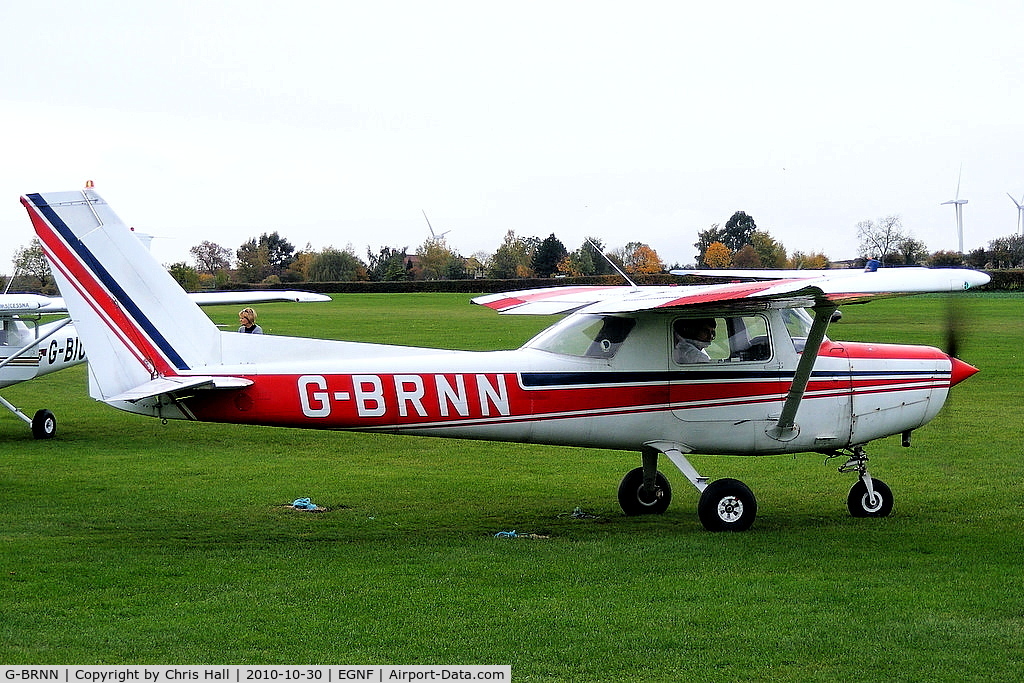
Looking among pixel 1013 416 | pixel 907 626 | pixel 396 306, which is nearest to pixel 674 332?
pixel 907 626

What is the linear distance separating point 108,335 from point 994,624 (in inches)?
273

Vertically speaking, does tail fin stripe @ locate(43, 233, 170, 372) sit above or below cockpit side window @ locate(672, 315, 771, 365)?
above

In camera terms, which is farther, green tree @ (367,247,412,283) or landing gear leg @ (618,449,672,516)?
green tree @ (367,247,412,283)

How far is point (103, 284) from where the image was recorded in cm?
951

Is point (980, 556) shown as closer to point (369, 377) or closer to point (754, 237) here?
point (369, 377)

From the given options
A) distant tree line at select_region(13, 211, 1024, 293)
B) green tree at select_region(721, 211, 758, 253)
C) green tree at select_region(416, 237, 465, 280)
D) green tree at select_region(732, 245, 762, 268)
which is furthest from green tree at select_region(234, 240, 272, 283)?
green tree at select_region(732, 245, 762, 268)

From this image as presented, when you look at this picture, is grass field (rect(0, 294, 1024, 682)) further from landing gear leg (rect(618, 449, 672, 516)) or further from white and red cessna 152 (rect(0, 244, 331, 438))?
white and red cessna 152 (rect(0, 244, 331, 438))

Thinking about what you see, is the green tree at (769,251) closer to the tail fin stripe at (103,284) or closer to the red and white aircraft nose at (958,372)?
the red and white aircraft nose at (958,372)

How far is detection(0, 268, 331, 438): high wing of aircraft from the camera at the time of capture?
1717 centimetres

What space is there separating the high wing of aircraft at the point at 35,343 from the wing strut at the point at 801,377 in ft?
29.3

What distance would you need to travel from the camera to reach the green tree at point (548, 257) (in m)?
26.1

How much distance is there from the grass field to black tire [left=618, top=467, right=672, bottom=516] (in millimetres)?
214

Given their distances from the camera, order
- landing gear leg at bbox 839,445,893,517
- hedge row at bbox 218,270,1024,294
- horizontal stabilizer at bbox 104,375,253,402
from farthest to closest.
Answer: hedge row at bbox 218,270,1024,294 → landing gear leg at bbox 839,445,893,517 → horizontal stabilizer at bbox 104,375,253,402

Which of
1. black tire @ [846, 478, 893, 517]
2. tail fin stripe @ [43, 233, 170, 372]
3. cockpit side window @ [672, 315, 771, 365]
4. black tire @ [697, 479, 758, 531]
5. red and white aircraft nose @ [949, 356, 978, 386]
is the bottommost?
black tire @ [846, 478, 893, 517]
